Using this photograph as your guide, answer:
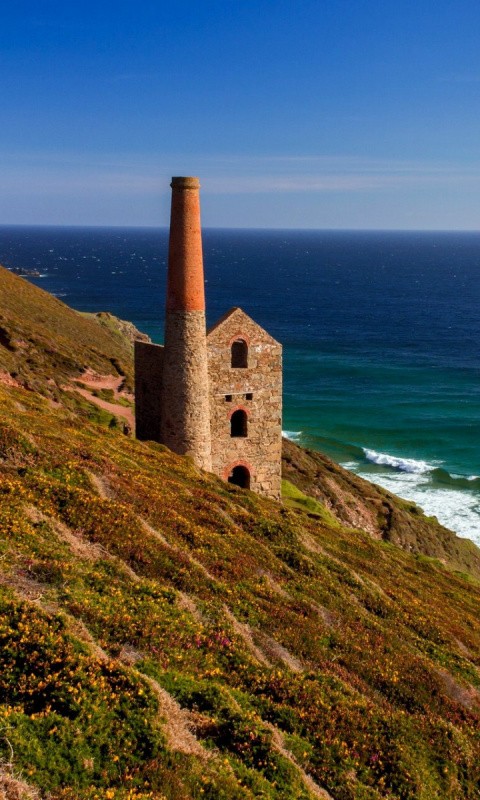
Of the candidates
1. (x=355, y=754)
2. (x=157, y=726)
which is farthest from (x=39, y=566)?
(x=355, y=754)

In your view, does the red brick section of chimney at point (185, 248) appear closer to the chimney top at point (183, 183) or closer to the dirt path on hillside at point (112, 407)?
the chimney top at point (183, 183)

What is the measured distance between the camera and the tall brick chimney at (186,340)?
26.6 meters

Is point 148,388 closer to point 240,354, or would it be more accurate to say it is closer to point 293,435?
point 240,354

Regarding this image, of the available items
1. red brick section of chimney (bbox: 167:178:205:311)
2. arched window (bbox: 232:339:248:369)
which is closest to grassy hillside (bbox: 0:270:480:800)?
red brick section of chimney (bbox: 167:178:205:311)

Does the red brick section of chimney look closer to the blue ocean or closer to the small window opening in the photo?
the small window opening

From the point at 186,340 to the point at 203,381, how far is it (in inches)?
77.1

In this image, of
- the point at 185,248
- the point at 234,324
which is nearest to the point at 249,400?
the point at 234,324

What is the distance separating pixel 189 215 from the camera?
2656 cm

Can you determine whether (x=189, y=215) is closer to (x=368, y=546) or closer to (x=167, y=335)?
(x=167, y=335)

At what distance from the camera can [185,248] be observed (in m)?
26.7

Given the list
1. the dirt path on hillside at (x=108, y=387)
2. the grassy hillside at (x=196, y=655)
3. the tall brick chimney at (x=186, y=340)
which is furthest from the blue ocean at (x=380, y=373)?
the grassy hillside at (x=196, y=655)

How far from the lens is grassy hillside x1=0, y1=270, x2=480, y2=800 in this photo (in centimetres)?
878

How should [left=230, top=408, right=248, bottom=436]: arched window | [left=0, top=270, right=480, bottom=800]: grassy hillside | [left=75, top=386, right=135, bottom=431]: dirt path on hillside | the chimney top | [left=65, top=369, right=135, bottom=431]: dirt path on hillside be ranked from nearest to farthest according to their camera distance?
[left=0, top=270, right=480, bottom=800]: grassy hillside
the chimney top
[left=230, top=408, right=248, bottom=436]: arched window
[left=75, top=386, right=135, bottom=431]: dirt path on hillside
[left=65, top=369, right=135, bottom=431]: dirt path on hillside

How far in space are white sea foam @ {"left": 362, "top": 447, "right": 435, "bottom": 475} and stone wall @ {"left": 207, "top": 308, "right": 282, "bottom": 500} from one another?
2828cm
